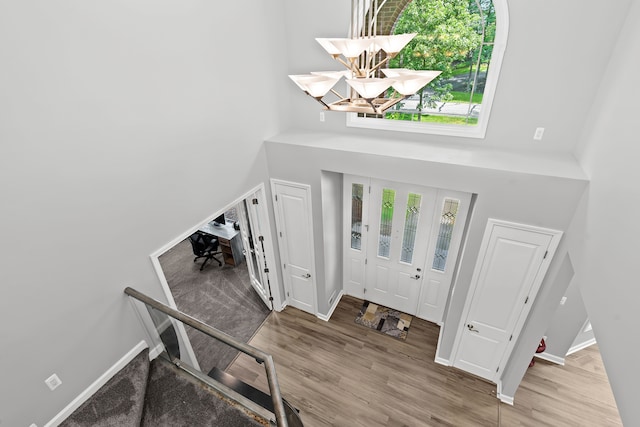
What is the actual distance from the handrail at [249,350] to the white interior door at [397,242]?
3.09 m

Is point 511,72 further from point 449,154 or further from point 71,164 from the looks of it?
point 71,164

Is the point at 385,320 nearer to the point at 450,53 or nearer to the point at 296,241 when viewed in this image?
the point at 296,241

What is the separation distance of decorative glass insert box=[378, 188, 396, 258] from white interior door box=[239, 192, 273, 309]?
1886 mm

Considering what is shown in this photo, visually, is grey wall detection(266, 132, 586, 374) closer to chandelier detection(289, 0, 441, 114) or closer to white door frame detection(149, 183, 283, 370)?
white door frame detection(149, 183, 283, 370)

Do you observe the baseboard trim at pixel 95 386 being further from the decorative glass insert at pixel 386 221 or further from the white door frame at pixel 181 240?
the decorative glass insert at pixel 386 221

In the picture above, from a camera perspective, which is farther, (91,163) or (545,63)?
(545,63)

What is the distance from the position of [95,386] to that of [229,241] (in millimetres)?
3789

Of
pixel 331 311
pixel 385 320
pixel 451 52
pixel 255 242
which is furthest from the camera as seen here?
pixel 331 311

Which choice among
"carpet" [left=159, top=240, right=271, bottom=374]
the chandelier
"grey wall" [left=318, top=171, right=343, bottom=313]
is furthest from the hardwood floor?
the chandelier

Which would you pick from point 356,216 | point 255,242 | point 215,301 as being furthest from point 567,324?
point 215,301

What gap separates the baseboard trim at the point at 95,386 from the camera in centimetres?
233

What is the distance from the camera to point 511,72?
3145 millimetres

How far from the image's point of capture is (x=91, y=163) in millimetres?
2223

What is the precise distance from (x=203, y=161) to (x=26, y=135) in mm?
1448
